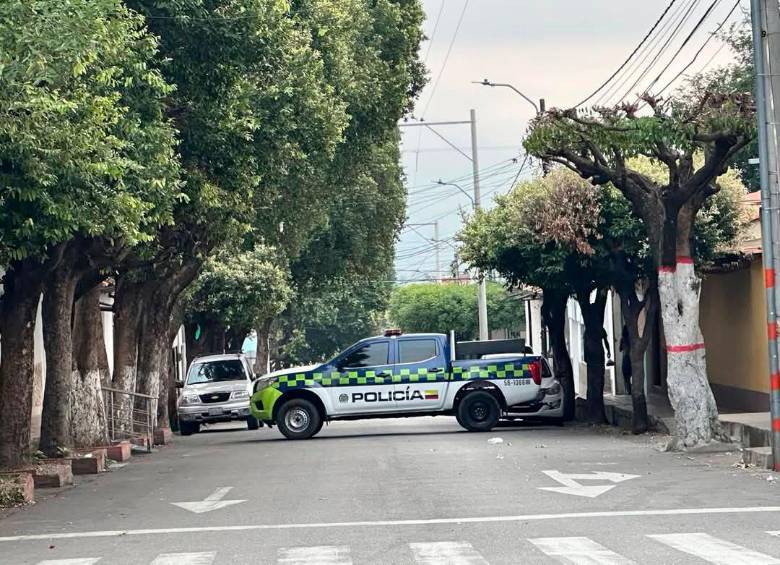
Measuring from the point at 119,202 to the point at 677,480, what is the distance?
7.29 metres

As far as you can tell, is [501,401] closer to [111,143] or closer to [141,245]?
[141,245]

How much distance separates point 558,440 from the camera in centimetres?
2381

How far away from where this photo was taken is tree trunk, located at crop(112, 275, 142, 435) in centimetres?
2702

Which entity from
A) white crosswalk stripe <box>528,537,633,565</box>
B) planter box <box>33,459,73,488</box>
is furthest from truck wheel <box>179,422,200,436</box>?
white crosswalk stripe <box>528,537,633,565</box>

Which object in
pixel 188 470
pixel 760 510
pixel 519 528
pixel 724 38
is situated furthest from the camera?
pixel 724 38

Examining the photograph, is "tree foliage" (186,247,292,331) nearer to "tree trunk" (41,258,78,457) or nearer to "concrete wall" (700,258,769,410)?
"concrete wall" (700,258,769,410)

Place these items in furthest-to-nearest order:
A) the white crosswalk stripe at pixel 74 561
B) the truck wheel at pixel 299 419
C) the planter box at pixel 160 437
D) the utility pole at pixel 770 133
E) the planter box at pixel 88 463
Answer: the planter box at pixel 160 437 → the truck wheel at pixel 299 419 → the planter box at pixel 88 463 → the utility pole at pixel 770 133 → the white crosswalk stripe at pixel 74 561

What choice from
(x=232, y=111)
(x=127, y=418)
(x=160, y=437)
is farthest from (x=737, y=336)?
(x=232, y=111)

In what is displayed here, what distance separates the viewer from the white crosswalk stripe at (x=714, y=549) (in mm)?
9266

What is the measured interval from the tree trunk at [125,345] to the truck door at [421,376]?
554 cm

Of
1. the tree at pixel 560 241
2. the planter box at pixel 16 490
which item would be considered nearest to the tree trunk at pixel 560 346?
the tree at pixel 560 241

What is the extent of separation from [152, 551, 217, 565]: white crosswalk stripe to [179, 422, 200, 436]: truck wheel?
74.2ft

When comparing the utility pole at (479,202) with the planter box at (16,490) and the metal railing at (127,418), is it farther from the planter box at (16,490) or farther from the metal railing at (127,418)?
the planter box at (16,490)

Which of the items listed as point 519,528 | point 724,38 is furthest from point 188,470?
point 724,38
